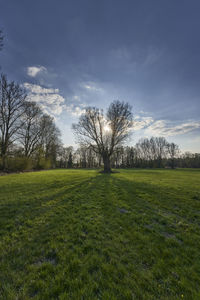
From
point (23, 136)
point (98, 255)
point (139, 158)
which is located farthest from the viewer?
point (139, 158)

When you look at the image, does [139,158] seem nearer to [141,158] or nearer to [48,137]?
[141,158]

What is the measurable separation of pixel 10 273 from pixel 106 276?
1.87 metres

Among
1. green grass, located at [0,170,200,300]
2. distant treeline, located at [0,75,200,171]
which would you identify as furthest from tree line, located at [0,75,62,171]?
green grass, located at [0,170,200,300]

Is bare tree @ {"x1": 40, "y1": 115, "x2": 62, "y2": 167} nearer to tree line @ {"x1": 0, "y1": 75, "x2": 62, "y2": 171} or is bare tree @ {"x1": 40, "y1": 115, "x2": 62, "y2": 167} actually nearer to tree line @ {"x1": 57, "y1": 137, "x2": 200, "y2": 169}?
tree line @ {"x1": 0, "y1": 75, "x2": 62, "y2": 171}

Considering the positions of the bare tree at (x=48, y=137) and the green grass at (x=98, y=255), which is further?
the bare tree at (x=48, y=137)

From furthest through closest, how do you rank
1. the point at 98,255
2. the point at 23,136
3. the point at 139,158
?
the point at 139,158, the point at 23,136, the point at 98,255

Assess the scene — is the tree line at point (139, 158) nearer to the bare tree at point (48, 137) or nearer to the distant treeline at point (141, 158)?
the distant treeline at point (141, 158)

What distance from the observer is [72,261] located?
2461 millimetres

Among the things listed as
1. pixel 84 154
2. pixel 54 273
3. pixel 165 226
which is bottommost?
pixel 165 226

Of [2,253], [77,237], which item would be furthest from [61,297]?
[2,253]

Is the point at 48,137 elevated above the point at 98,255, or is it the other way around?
the point at 48,137

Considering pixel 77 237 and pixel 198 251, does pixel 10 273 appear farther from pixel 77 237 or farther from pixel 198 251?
pixel 198 251

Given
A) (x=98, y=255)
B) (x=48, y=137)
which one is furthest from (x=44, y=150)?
(x=98, y=255)

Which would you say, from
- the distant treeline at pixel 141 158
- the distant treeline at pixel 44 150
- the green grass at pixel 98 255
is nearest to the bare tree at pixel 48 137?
the distant treeline at pixel 44 150
